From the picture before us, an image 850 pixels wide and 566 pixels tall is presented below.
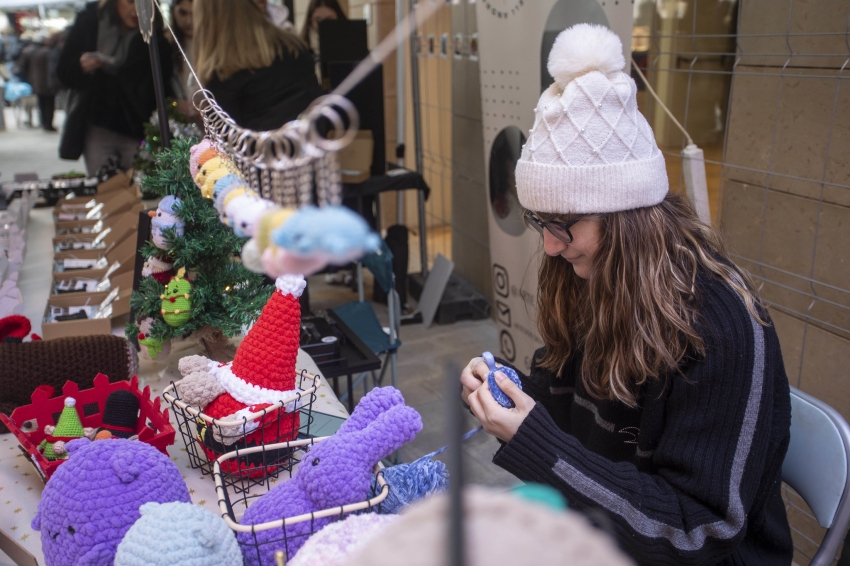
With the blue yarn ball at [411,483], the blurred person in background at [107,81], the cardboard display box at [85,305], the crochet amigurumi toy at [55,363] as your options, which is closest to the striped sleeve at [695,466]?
the blue yarn ball at [411,483]

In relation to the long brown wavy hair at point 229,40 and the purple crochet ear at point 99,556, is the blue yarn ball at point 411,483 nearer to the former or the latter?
the purple crochet ear at point 99,556

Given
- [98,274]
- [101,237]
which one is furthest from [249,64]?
[101,237]

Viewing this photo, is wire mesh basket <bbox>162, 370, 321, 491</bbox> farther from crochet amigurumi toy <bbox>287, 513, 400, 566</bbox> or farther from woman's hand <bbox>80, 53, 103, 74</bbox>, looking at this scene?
woman's hand <bbox>80, 53, 103, 74</bbox>

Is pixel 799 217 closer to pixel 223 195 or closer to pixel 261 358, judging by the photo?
pixel 261 358

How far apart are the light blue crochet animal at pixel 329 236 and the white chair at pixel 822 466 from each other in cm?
85

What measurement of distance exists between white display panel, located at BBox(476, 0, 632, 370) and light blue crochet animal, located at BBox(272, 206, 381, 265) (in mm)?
1328

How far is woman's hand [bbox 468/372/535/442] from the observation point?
85 cm

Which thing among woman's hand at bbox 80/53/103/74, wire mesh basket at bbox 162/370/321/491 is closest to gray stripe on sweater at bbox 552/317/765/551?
wire mesh basket at bbox 162/370/321/491

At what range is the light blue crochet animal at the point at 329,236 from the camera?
352 mm

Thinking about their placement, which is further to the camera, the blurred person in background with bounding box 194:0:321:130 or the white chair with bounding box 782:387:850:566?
the blurred person in background with bounding box 194:0:321:130

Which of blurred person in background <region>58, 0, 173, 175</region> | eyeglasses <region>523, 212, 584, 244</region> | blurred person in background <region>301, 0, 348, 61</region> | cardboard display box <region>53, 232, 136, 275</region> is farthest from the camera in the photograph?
blurred person in background <region>301, 0, 348, 61</region>

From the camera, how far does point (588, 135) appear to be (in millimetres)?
832

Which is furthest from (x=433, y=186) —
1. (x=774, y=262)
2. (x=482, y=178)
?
(x=774, y=262)

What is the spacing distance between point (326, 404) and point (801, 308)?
120 centimetres
